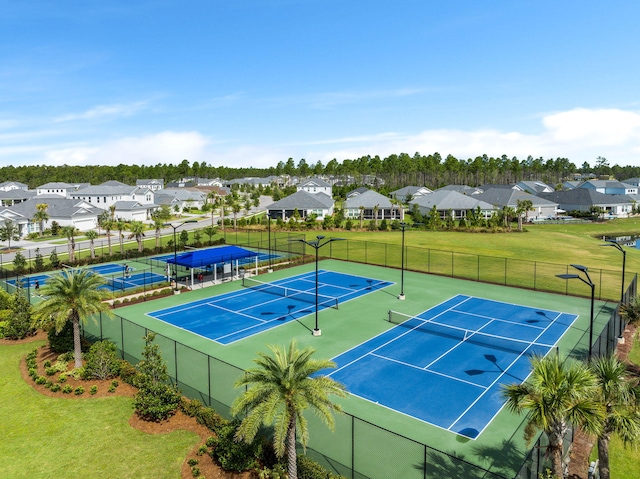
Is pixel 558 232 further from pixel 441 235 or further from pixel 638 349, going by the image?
pixel 638 349

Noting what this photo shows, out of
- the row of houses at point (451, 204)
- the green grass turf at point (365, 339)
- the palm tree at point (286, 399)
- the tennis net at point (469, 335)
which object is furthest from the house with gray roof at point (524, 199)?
the palm tree at point (286, 399)

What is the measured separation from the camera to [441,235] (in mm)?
77625

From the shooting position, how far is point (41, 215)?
77625 millimetres

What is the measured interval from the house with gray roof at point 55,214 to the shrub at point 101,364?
67.2m

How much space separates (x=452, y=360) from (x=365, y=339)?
18.0ft

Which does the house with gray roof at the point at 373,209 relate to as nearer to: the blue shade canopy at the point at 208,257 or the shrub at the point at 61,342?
the blue shade canopy at the point at 208,257

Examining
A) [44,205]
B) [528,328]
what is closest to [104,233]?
[44,205]

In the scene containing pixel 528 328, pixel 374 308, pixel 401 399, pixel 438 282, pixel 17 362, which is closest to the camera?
pixel 401 399

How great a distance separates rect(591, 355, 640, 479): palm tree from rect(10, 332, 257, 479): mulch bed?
35.0 ft

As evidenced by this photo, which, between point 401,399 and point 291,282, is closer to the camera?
point 401,399

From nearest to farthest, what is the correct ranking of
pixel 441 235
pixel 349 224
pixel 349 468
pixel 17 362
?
1. pixel 349 468
2. pixel 17 362
3. pixel 441 235
4. pixel 349 224

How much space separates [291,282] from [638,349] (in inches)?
1078

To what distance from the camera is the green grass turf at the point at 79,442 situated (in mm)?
15383

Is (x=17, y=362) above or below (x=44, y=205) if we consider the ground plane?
below
